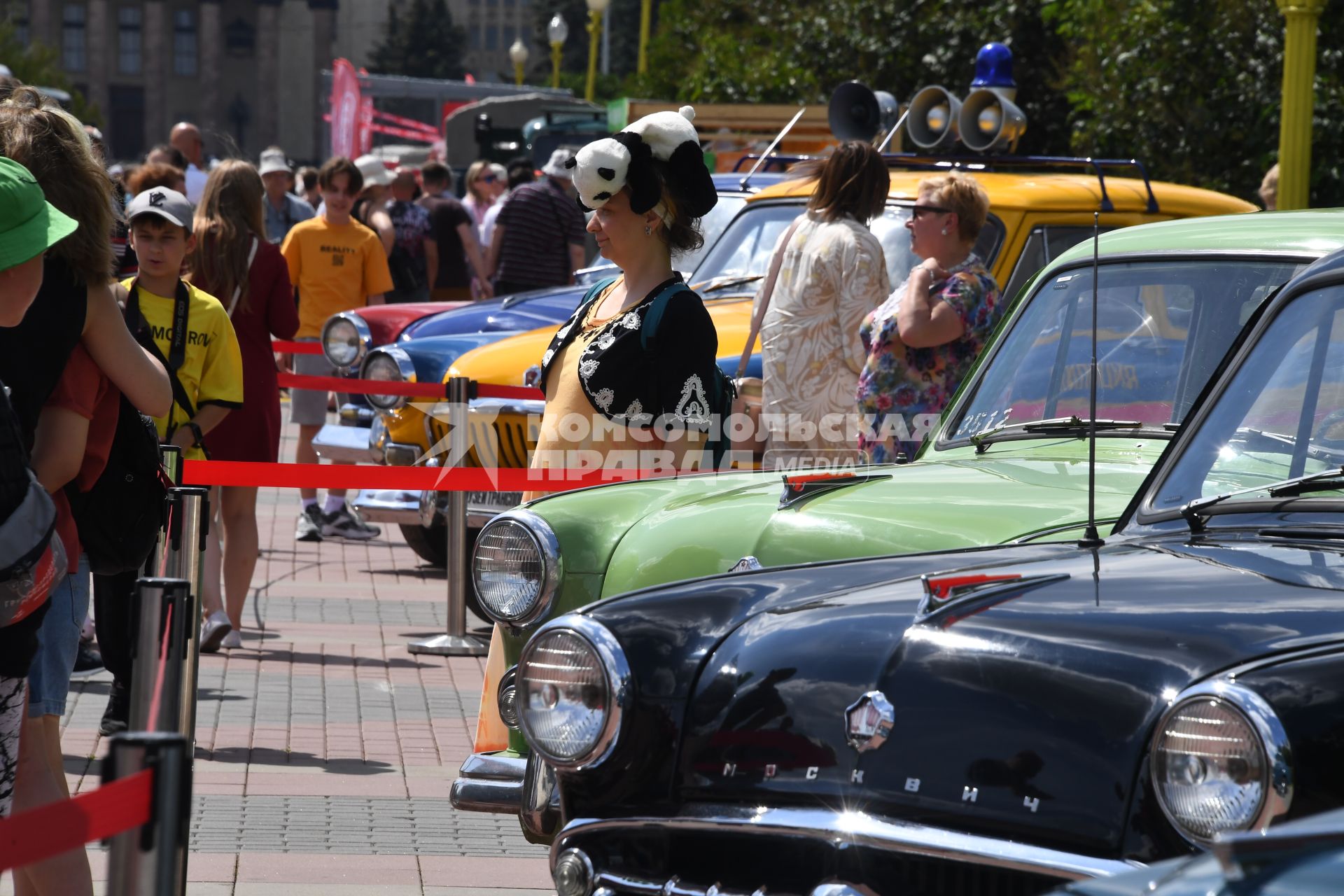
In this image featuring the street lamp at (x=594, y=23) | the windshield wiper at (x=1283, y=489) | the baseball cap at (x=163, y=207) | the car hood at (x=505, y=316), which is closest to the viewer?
the windshield wiper at (x=1283, y=489)

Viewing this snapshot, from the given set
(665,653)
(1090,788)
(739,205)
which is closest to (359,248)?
(739,205)

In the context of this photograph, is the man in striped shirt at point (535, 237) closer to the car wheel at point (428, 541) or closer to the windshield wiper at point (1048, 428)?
the car wheel at point (428, 541)

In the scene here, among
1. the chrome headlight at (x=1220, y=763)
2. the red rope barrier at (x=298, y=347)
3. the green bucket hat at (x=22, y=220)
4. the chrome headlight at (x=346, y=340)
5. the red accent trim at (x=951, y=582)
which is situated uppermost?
the green bucket hat at (x=22, y=220)

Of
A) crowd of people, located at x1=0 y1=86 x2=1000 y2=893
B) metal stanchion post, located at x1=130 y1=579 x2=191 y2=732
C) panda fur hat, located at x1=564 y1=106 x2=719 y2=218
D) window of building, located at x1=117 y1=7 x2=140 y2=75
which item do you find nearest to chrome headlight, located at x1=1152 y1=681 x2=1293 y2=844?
metal stanchion post, located at x1=130 y1=579 x2=191 y2=732

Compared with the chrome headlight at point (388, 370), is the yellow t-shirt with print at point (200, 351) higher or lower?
higher

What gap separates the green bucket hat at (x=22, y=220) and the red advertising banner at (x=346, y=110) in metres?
29.1

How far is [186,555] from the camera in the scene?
4855mm

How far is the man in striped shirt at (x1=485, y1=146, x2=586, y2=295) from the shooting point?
44.4ft

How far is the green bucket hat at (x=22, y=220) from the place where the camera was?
3.47 m

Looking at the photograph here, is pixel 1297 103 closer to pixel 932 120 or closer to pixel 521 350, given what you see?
pixel 932 120

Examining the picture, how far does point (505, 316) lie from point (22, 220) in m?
6.48

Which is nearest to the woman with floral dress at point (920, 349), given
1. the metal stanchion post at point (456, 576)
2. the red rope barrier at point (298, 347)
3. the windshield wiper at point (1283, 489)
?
the metal stanchion post at point (456, 576)

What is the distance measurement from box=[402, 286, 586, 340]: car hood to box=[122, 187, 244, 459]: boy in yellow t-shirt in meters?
3.05

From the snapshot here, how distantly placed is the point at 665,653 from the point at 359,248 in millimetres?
8899
